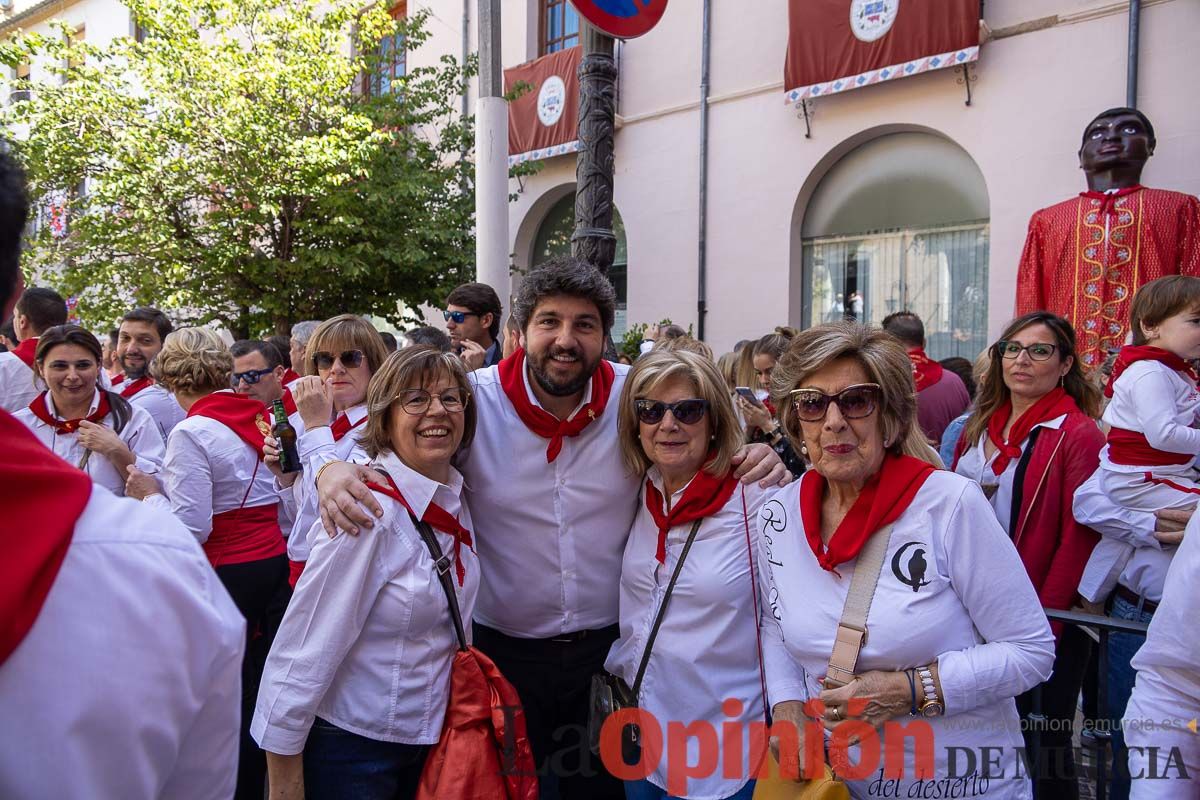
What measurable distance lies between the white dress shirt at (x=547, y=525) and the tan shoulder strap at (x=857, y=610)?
873mm

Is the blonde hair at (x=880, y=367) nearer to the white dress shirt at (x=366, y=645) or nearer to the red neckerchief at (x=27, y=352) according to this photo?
the white dress shirt at (x=366, y=645)

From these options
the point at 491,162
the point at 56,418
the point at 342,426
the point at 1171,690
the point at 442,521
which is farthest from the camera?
the point at 491,162

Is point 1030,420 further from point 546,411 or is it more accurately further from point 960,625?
point 546,411

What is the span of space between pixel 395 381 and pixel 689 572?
105cm

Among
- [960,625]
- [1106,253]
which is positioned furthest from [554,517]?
[1106,253]

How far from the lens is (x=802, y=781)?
6.53 feet

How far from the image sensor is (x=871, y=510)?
2.04 meters

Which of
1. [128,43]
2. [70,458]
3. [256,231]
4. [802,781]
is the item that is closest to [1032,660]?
[802,781]

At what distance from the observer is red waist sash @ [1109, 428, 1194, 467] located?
3115mm

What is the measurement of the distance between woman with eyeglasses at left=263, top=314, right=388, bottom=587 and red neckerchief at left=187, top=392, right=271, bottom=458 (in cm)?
20

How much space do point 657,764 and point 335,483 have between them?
1230 mm

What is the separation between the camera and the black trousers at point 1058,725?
2.60 m

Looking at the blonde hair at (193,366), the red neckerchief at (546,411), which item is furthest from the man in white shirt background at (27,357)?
the red neckerchief at (546,411)

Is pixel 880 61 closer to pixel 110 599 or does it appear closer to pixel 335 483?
pixel 335 483
